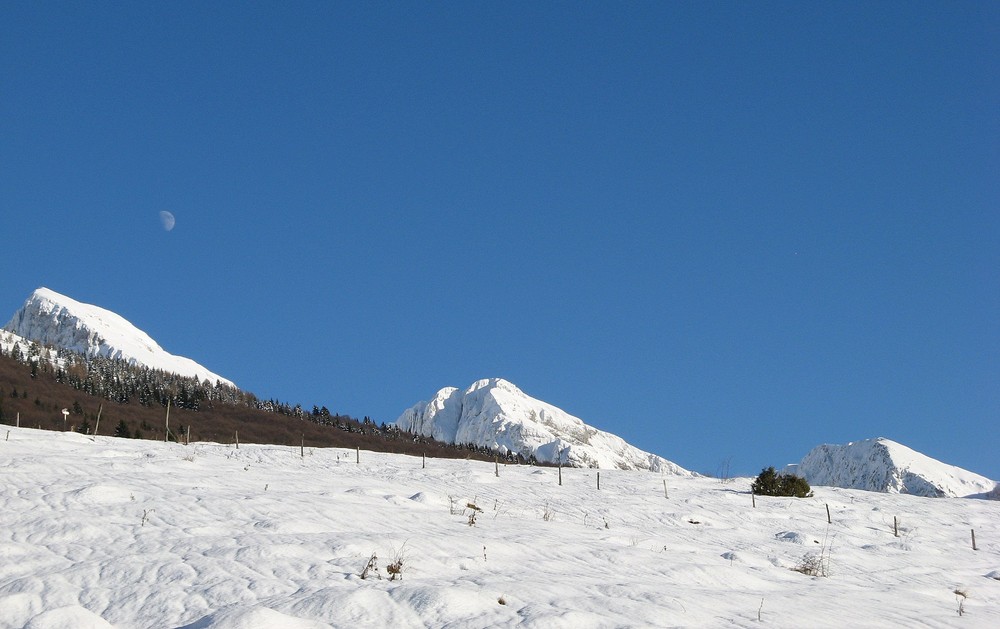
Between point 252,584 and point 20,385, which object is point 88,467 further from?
point 20,385

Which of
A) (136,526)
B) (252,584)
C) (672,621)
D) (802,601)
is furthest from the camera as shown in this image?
(136,526)

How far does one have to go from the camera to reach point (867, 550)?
77.8 ft

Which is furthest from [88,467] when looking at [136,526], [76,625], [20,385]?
[20,385]

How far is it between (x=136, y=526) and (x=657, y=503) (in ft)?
72.6

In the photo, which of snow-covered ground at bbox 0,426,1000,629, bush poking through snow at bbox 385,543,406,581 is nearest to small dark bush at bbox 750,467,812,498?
snow-covered ground at bbox 0,426,1000,629

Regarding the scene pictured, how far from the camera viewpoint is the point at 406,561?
42.3 feet

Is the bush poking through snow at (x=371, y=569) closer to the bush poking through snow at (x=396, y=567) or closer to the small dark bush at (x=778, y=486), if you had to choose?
the bush poking through snow at (x=396, y=567)

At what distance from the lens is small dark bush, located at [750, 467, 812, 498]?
41.8 metres

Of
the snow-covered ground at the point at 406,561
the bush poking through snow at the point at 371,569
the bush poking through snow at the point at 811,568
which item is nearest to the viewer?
the snow-covered ground at the point at 406,561

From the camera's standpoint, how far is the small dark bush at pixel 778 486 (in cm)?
4178

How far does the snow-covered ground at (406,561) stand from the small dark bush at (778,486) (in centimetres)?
1239

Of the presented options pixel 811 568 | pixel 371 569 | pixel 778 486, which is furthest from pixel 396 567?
pixel 778 486

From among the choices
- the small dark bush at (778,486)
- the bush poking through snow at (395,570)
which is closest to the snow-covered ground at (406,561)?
the bush poking through snow at (395,570)

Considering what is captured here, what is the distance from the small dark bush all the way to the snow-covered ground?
1239 cm
